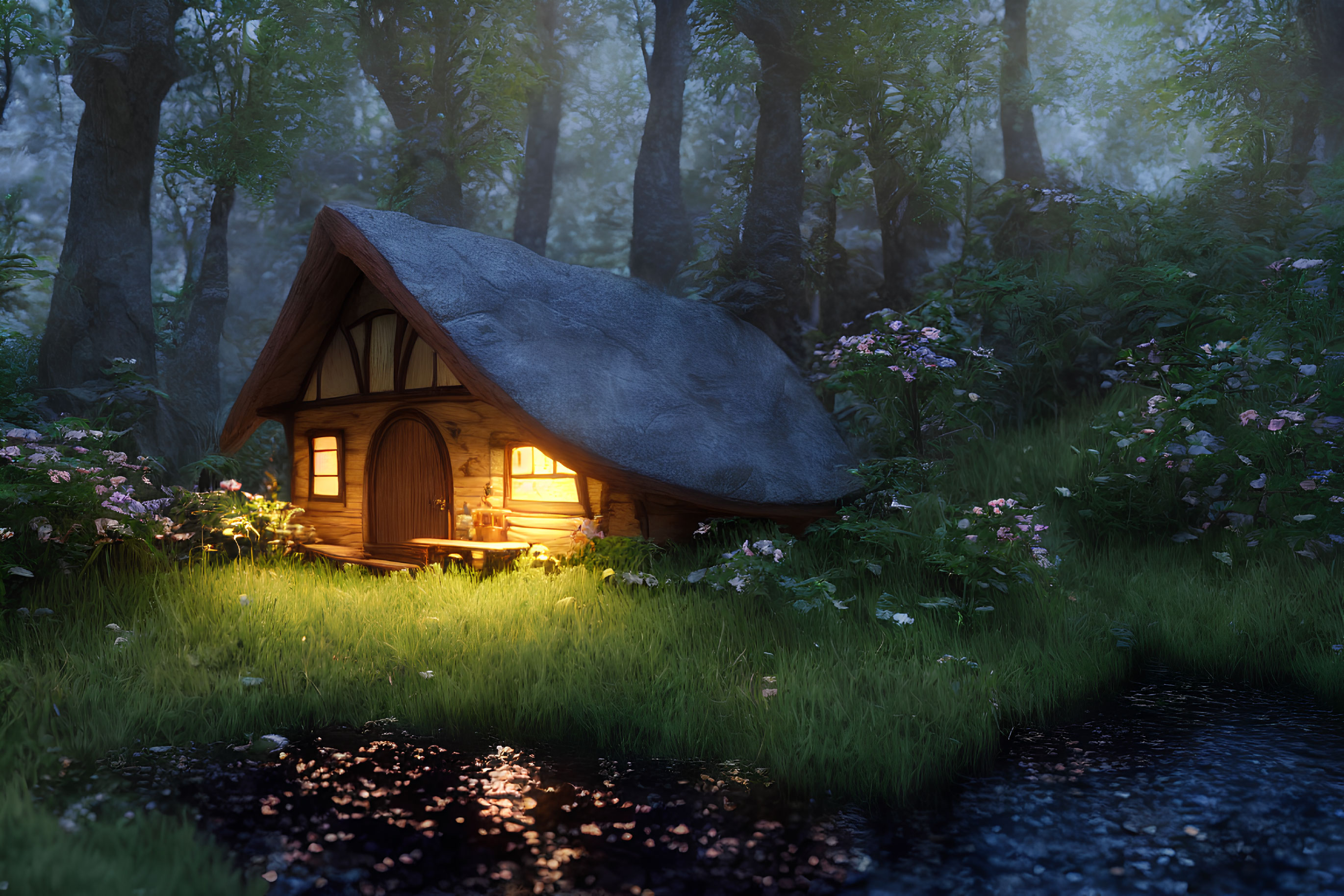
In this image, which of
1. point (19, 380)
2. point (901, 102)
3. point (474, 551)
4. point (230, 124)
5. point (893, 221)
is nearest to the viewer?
point (474, 551)

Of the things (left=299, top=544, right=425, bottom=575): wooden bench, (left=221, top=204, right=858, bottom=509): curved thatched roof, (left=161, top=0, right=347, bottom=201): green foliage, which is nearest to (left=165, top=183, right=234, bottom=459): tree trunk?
(left=161, top=0, right=347, bottom=201): green foliage

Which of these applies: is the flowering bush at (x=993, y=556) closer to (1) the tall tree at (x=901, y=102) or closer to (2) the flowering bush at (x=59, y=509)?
(2) the flowering bush at (x=59, y=509)

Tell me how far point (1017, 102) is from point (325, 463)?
1279 cm

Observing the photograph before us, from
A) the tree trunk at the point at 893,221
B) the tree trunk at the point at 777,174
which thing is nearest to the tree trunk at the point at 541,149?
the tree trunk at the point at 777,174

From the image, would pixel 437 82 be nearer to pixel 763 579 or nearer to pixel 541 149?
pixel 541 149

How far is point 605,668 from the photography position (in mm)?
4785

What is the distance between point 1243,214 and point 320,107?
→ 24183mm

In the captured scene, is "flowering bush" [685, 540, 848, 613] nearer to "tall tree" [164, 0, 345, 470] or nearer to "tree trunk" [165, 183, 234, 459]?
"tall tree" [164, 0, 345, 470]

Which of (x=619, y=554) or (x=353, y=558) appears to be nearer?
(x=619, y=554)

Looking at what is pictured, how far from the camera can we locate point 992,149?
27.1 metres

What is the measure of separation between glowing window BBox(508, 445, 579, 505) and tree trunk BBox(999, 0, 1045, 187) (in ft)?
35.3

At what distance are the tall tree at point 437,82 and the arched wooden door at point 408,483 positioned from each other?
A: 7.21 metres

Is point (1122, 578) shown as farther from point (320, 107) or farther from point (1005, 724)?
point (320, 107)

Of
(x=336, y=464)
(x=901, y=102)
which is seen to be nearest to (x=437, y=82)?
(x=901, y=102)
